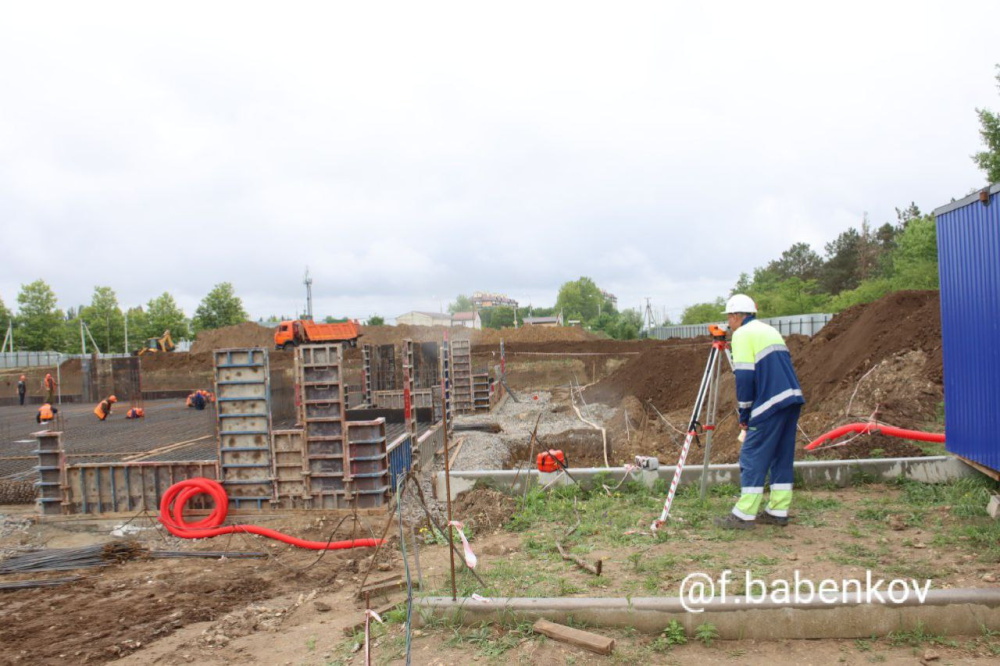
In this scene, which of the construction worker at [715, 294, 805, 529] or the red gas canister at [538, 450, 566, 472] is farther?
the red gas canister at [538, 450, 566, 472]

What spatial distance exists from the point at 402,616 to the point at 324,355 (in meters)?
5.32

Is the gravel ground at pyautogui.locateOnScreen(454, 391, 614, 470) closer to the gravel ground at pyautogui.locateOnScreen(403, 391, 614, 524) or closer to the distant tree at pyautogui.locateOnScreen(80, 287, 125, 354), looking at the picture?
the gravel ground at pyautogui.locateOnScreen(403, 391, 614, 524)

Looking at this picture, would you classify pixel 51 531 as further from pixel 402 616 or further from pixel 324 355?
pixel 402 616

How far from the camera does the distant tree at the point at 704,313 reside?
196 feet

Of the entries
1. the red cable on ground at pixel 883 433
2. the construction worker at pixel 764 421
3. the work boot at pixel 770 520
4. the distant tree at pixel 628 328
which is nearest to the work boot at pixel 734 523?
the construction worker at pixel 764 421

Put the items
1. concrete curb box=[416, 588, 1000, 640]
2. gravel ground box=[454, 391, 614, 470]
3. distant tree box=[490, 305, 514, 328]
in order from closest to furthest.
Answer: concrete curb box=[416, 588, 1000, 640], gravel ground box=[454, 391, 614, 470], distant tree box=[490, 305, 514, 328]

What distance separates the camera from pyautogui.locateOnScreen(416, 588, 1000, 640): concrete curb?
3.57m

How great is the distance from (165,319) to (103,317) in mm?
5421

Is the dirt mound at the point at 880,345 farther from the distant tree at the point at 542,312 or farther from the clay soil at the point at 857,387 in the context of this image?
the distant tree at the point at 542,312

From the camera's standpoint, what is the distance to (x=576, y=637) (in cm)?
357

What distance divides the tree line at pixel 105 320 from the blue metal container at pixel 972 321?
63.4 m

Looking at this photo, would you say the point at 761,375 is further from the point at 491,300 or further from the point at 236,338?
the point at 491,300

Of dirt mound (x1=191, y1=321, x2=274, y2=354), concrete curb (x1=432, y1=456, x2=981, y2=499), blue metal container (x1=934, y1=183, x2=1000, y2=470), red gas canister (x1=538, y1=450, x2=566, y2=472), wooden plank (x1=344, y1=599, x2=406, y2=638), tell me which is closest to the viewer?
wooden plank (x1=344, y1=599, x2=406, y2=638)

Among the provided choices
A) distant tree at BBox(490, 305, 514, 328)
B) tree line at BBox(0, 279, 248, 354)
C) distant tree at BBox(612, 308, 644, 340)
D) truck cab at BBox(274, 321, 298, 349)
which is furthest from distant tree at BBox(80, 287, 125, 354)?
distant tree at BBox(612, 308, 644, 340)
